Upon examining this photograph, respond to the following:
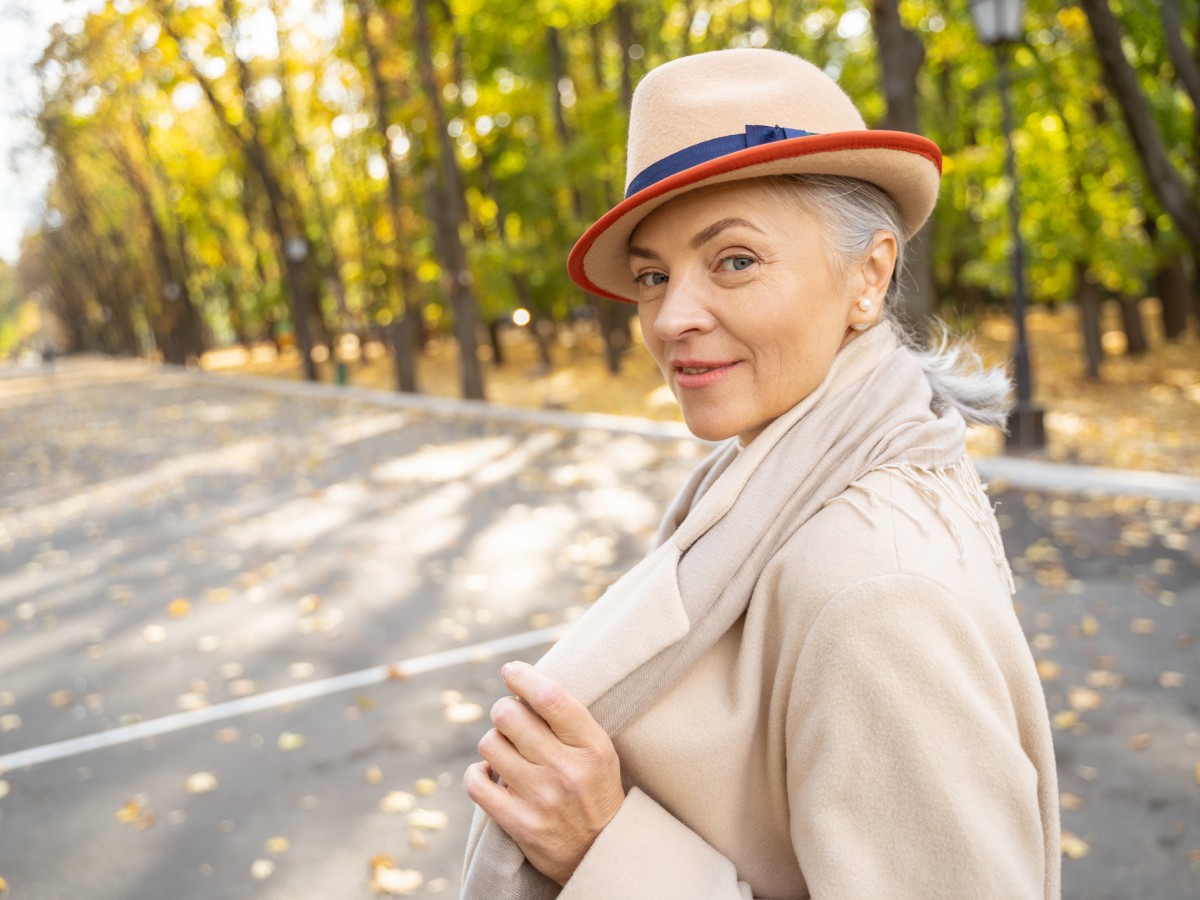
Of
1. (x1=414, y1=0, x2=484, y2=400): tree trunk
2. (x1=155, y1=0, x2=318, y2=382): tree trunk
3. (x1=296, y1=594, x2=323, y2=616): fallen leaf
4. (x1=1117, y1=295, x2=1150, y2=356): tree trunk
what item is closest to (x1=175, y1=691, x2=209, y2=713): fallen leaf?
(x1=296, y1=594, x2=323, y2=616): fallen leaf

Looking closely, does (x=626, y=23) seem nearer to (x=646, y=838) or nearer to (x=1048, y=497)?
(x=1048, y=497)

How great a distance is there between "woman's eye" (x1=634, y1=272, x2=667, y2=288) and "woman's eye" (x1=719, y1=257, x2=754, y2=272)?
0.48ft

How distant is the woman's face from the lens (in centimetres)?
145

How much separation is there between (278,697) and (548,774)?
5080 mm

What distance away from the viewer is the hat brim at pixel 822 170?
1351 mm

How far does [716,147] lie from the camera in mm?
1416

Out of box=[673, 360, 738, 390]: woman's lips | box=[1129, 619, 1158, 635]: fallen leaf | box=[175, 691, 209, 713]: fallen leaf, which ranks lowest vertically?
box=[1129, 619, 1158, 635]: fallen leaf

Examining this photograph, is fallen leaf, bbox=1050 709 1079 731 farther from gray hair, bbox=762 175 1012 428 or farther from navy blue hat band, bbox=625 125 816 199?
navy blue hat band, bbox=625 125 816 199

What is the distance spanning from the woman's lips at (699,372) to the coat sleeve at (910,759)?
0.44 metres

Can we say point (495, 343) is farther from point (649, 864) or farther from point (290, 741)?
point (649, 864)

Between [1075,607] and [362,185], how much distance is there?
31776 mm

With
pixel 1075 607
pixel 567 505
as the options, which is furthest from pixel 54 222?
pixel 1075 607

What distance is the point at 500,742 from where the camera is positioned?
146 centimetres

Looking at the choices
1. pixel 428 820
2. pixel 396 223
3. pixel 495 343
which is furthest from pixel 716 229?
pixel 495 343
